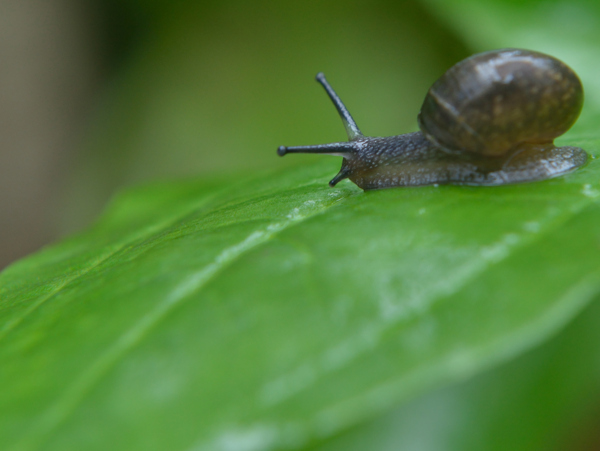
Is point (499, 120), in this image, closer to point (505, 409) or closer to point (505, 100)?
point (505, 100)

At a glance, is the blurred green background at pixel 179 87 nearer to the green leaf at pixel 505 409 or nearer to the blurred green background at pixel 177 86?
the blurred green background at pixel 177 86

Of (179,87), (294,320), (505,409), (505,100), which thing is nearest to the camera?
(294,320)

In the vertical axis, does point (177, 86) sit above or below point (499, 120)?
above

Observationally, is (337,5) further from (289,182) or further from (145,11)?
(289,182)

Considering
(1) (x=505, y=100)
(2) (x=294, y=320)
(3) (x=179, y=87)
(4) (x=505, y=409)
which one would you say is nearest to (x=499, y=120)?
(1) (x=505, y=100)

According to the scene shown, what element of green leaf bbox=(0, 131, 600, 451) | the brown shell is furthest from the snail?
green leaf bbox=(0, 131, 600, 451)

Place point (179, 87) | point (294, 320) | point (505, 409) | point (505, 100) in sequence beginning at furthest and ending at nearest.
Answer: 1. point (179, 87)
2. point (505, 409)
3. point (505, 100)
4. point (294, 320)

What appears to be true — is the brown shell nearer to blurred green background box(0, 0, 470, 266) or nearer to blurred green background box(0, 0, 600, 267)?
blurred green background box(0, 0, 600, 267)
